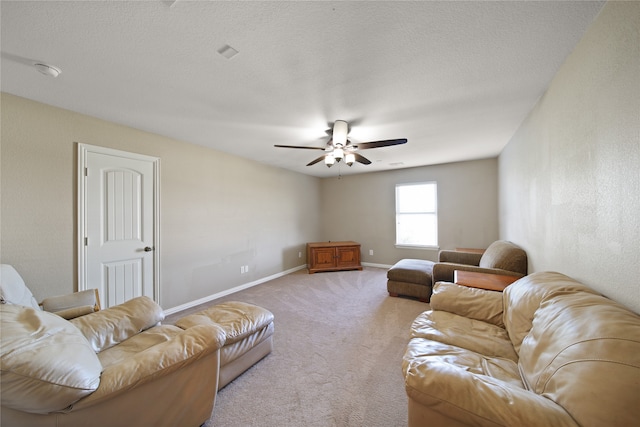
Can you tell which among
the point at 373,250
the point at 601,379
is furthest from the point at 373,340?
the point at 373,250

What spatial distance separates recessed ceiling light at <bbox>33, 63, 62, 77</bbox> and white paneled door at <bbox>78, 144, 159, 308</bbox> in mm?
881

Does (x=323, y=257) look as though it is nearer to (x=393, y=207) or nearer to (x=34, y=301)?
(x=393, y=207)

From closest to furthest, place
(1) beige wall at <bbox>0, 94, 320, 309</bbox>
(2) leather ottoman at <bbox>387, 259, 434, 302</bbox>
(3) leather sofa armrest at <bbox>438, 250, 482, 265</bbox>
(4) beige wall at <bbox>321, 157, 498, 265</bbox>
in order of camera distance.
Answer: (1) beige wall at <bbox>0, 94, 320, 309</bbox> → (2) leather ottoman at <bbox>387, 259, 434, 302</bbox> → (3) leather sofa armrest at <bbox>438, 250, 482, 265</bbox> → (4) beige wall at <bbox>321, 157, 498, 265</bbox>

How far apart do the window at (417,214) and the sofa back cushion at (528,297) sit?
346 centimetres

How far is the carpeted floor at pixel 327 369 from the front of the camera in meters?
1.46

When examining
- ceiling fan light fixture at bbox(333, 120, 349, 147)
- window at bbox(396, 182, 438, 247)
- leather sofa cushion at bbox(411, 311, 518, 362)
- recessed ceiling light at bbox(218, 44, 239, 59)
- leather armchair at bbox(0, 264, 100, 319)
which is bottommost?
leather sofa cushion at bbox(411, 311, 518, 362)

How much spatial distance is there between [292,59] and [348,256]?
14.0 feet

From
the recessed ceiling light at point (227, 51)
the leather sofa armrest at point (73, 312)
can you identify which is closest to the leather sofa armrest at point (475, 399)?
the recessed ceiling light at point (227, 51)

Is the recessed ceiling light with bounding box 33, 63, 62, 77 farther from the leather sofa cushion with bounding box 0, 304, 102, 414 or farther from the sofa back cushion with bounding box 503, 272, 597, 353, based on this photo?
the sofa back cushion with bounding box 503, 272, 597, 353

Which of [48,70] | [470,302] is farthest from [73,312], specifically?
[470,302]

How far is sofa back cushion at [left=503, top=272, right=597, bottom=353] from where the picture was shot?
51.9 inches

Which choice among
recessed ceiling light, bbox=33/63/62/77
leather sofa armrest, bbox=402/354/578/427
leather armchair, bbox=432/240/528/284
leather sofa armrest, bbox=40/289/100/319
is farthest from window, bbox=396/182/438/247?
recessed ceiling light, bbox=33/63/62/77

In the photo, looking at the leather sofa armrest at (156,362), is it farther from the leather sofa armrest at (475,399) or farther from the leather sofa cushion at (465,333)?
the leather sofa cushion at (465,333)

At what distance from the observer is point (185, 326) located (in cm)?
181
